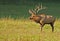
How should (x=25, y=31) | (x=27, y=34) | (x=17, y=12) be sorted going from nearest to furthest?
(x=27, y=34)
(x=25, y=31)
(x=17, y=12)

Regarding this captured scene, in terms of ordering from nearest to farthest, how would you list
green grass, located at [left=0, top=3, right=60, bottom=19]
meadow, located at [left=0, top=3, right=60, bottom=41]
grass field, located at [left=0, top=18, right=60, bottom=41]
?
grass field, located at [left=0, top=18, right=60, bottom=41] < meadow, located at [left=0, top=3, right=60, bottom=41] < green grass, located at [left=0, top=3, right=60, bottom=19]

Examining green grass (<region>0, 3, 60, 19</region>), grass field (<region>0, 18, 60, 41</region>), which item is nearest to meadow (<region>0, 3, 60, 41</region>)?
grass field (<region>0, 18, 60, 41</region>)

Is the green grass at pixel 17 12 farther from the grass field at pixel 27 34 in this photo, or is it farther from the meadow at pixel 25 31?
the grass field at pixel 27 34

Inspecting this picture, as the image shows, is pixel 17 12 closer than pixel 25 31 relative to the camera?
No

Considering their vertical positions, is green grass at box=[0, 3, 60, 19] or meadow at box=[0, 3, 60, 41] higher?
meadow at box=[0, 3, 60, 41]

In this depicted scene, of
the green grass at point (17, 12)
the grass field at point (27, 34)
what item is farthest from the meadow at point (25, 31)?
the green grass at point (17, 12)

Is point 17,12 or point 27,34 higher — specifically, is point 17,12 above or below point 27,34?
below

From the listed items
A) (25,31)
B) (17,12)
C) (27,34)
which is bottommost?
(17,12)

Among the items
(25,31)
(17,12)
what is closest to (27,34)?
(25,31)

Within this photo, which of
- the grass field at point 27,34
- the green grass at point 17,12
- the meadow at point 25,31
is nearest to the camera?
the grass field at point 27,34

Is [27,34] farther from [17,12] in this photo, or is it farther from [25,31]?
[17,12]

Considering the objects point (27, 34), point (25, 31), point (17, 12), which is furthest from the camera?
point (17, 12)

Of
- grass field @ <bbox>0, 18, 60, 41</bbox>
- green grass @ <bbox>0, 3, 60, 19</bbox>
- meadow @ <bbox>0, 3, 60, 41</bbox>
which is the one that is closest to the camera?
grass field @ <bbox>0, 18, 60, 41</bbox>

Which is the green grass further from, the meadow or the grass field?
the grass field
